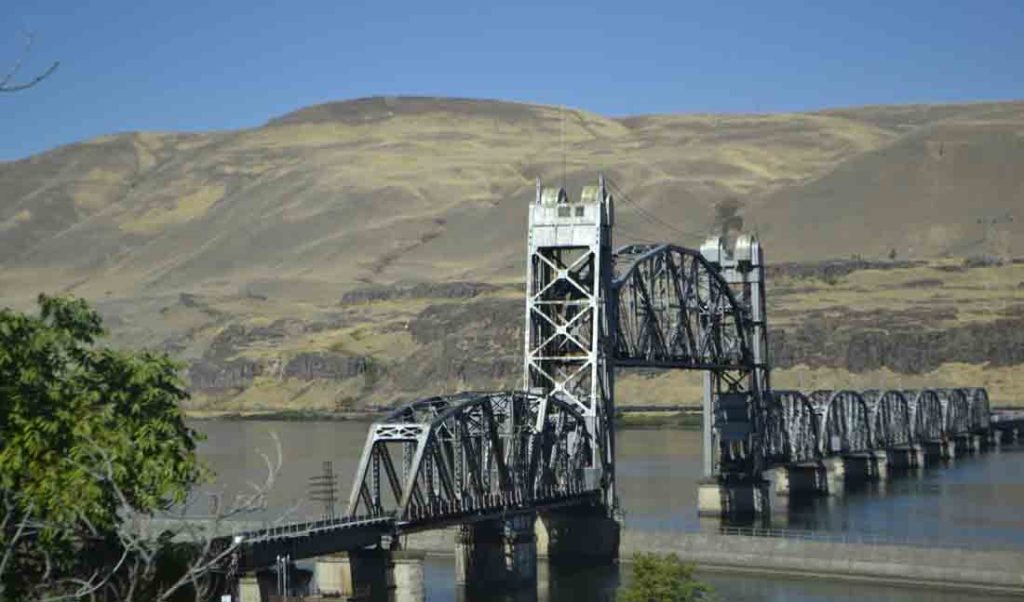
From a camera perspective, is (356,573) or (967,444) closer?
(356,573)

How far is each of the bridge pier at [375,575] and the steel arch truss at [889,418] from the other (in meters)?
83.2

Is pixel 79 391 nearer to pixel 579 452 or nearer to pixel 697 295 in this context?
pixel 579 452

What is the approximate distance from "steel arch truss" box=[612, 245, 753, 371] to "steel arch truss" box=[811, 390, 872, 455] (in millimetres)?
18076

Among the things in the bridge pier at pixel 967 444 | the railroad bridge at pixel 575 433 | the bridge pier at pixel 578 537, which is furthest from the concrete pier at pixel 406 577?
the bridge pier at pixel 967 444

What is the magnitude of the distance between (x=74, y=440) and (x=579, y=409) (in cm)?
5428

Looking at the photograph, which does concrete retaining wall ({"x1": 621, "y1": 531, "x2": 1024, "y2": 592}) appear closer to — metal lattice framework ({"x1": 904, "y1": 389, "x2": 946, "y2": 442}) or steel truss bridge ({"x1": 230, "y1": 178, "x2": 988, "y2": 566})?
steel truss bridge ({"x1": 230, "y1": 178, "x2": 988, "y2": 566})

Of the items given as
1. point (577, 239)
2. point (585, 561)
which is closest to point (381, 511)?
point (585, 561)

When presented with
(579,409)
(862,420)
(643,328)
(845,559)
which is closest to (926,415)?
(862,420)

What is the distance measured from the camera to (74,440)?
35438 mm

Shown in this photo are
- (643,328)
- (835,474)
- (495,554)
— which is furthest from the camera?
(835,474)

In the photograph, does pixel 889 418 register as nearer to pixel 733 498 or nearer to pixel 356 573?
pixel 733 498

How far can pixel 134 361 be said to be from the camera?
43.7m

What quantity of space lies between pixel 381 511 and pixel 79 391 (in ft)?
89.8

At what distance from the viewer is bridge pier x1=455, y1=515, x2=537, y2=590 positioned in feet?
243
